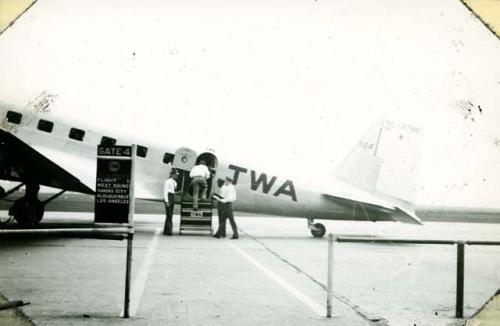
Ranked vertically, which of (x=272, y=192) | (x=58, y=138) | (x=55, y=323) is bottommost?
(x=55, y=323)

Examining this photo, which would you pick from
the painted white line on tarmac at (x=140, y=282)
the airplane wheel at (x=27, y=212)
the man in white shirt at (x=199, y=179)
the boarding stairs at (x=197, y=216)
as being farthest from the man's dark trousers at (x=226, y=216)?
the airplane wheel at (x=27, y=212)

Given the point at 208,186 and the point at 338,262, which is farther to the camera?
the point at 208,186

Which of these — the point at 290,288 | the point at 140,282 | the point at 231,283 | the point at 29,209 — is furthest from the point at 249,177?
the point at 140,282

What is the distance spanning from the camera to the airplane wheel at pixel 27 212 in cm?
1453

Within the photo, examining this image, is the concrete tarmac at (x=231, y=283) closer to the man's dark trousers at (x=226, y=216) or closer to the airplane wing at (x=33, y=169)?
the man's dark trousers at (x=226, y=216)

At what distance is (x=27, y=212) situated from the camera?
573 inches

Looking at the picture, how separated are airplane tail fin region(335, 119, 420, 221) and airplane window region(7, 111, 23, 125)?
9464mm

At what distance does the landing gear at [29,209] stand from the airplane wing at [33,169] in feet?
1.00

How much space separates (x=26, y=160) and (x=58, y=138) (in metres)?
2.78

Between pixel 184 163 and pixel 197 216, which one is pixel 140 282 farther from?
pixel 184 163

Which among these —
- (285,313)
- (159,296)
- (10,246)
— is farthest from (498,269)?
(10,246)

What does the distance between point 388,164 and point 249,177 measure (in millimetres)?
3986

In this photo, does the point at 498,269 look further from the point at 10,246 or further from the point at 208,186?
the point at 10,246

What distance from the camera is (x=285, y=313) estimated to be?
244 inches
